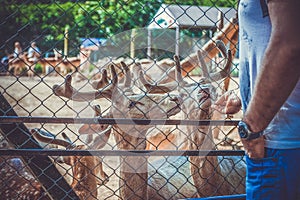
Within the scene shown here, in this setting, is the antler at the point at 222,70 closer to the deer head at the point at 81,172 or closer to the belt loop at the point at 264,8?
the deer head at the point at 81,172

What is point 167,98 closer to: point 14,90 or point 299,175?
point 299,175

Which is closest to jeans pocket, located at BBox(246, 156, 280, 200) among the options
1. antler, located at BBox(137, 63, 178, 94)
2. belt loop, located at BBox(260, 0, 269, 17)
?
belt loop, located at BBox(260, 0, 269, 17)

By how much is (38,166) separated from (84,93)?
46.5 inches

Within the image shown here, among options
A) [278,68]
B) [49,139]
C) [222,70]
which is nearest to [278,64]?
[278,68]

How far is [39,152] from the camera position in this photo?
2145mm

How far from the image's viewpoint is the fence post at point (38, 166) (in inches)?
92.3

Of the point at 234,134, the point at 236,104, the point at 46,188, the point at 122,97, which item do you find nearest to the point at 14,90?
the point at 234,134

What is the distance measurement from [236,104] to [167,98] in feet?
5.95

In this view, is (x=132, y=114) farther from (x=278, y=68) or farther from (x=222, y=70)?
(x=278, y=68)

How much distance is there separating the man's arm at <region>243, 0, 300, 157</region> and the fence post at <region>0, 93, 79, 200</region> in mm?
1399

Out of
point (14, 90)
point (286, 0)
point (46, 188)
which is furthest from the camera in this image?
point (14, 90)

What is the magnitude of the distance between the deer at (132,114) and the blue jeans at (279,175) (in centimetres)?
204

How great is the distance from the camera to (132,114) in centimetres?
360

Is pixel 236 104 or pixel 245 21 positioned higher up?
pixel 245 21
